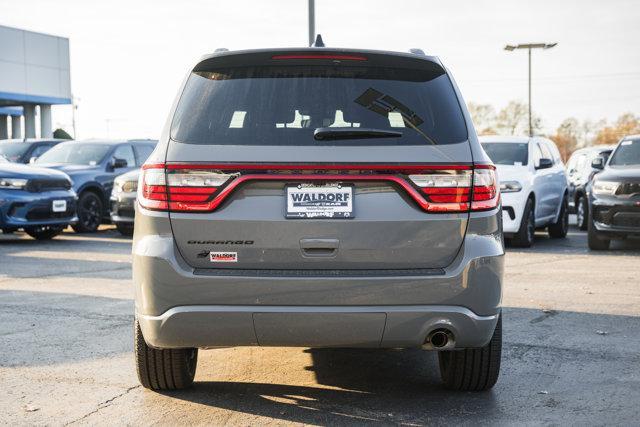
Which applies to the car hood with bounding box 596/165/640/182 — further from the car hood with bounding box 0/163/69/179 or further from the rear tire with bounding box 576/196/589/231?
the car hood with bounding box 0/163/69/179

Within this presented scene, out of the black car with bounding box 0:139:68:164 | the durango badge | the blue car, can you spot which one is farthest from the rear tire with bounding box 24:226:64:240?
the durango badge

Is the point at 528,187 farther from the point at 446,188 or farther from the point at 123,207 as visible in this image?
the point at 446,188

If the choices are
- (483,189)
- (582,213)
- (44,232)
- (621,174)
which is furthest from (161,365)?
(582,213)

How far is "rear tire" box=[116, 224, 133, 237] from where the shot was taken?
15660 mm

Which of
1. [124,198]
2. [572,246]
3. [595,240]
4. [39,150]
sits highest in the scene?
[39,150]

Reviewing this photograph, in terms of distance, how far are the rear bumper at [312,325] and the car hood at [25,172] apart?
10.4 metres

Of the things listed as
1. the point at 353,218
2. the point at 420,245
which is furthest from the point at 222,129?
the point at 420,245

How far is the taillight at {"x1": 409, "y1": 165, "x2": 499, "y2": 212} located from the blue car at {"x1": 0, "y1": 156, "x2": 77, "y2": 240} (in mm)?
10808

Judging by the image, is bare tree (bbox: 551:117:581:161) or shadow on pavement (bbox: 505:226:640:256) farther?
bare tree (bbox: 551:117:581:161)

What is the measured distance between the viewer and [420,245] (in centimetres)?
407

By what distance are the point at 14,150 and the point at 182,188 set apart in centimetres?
1556

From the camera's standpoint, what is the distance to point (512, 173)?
13453 mm

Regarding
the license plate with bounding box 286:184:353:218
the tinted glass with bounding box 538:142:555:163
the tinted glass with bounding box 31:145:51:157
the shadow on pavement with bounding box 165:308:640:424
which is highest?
the tinted glass with bounding box 31:145:51:157

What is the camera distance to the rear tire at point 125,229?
1566 centimetres
